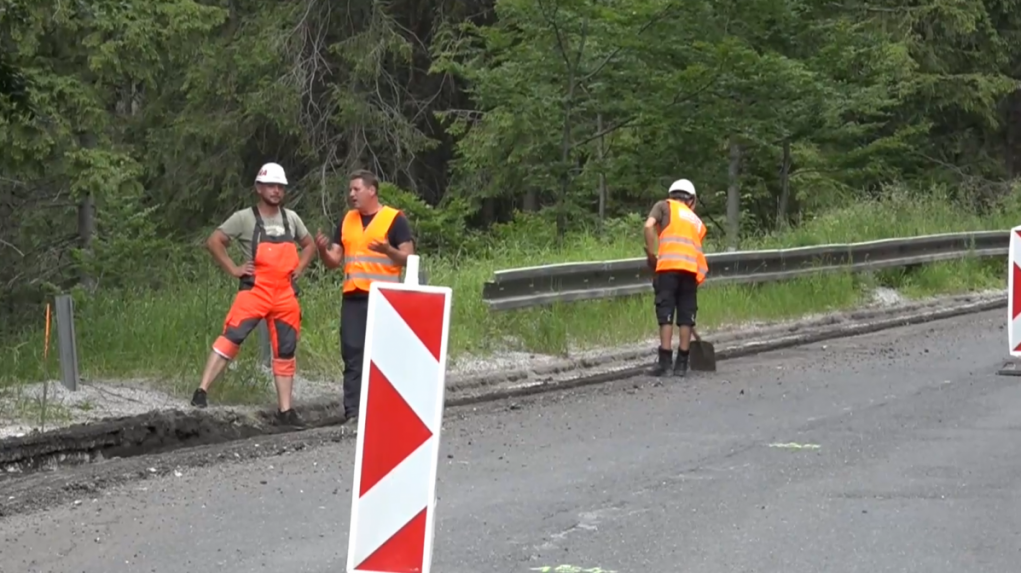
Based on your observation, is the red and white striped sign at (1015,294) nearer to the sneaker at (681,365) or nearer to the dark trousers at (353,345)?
the sneaker at (681,365)

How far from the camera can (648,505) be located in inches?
315

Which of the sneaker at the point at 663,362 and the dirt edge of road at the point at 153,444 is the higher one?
the sneaker at the point at 663,362

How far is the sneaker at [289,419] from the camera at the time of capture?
421 inches

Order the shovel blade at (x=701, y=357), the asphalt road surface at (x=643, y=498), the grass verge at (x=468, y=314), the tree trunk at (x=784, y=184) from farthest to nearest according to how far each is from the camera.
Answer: the tree trunk at (x=784, y=184)
the shovel blade at (x=701, y=357)
the grass verge at (x=468, y=314)
the asphalt road surface at (x=643, y=498)

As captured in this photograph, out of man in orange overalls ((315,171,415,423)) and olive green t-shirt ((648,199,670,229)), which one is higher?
olive green t-shirt ((648,199,670,229))

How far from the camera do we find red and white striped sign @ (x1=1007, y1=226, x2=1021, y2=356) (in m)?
13.5

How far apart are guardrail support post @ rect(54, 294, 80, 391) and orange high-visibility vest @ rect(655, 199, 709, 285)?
5.22 metres

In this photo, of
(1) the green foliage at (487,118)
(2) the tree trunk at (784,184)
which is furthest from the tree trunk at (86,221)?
(2) the tree trunk at (784,184)

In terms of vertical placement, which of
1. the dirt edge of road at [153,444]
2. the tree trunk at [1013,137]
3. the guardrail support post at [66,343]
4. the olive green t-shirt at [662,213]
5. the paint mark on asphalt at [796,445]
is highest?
the tree trunk at [1013,137]

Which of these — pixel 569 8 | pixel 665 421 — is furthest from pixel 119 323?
pixel 569 8

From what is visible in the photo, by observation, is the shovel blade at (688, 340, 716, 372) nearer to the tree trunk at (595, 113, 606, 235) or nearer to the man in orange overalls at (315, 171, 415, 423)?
the man in orange overalls at (315, 171, 415, 423)

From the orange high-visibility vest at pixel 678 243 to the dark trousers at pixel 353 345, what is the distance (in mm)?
3595

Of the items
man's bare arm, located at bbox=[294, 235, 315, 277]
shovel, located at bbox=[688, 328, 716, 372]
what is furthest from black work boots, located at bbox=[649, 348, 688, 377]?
man's bare arm, located at bbox=[294, 235, 315, 277]

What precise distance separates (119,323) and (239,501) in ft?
14.7
